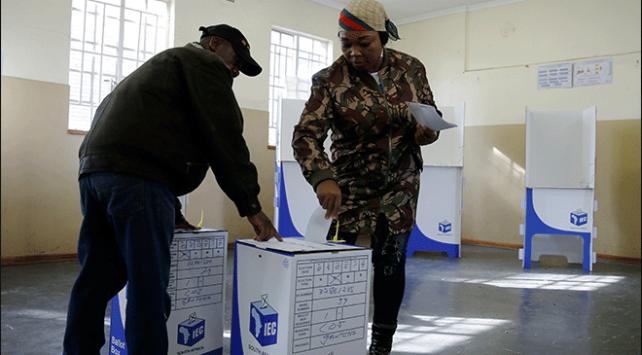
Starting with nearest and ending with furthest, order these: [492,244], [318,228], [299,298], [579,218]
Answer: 1. [299,298]
2. [318,228]
3. [579,218]
4. [492,244]

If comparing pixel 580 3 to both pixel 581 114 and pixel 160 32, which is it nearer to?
pixel 581 114

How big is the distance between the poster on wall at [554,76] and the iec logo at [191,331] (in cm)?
425

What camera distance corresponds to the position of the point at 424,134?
4.59ft

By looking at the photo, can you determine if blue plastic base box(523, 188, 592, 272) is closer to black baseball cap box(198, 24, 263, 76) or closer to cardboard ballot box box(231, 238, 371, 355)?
cardboard ballot box box(231, 238, 371, 355)

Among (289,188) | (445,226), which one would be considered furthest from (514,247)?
(289,188)

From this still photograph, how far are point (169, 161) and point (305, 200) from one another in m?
2.82

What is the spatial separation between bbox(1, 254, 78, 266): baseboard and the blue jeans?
230cm

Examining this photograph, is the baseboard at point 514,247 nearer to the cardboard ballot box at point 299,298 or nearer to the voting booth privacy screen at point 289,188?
the voting booth privacy screen at point 289,188

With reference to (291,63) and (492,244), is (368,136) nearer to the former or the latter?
(291,63)

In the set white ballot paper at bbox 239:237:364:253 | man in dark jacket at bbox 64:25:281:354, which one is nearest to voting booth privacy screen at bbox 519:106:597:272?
white ballot paper at bbox 239:237:364:253

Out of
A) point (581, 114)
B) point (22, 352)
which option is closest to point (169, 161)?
point (22, 352)

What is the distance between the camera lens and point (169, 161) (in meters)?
1.10

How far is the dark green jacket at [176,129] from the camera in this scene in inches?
42.3

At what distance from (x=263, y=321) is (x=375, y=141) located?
565mm
